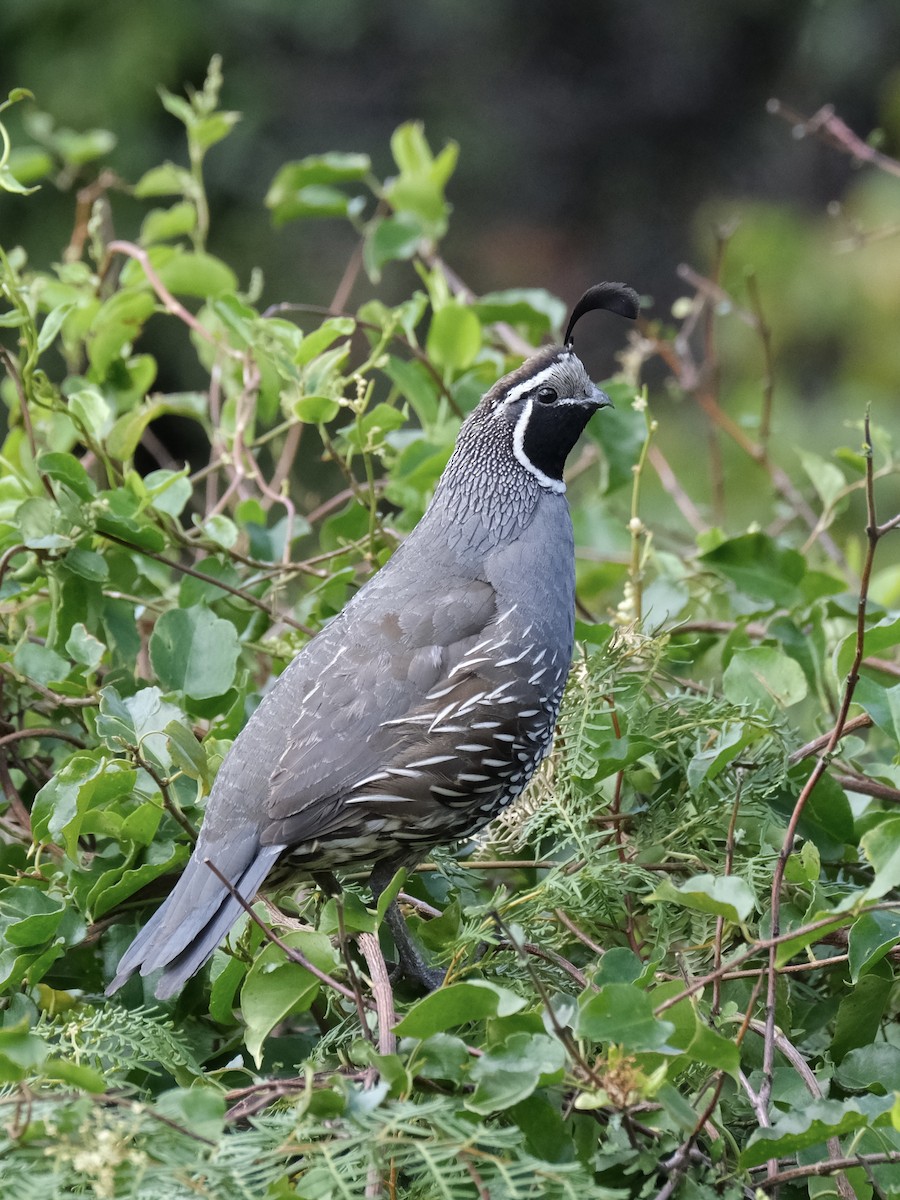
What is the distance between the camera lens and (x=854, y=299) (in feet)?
23.0

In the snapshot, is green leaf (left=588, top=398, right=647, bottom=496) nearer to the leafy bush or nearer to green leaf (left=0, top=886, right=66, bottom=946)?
the leafy bush

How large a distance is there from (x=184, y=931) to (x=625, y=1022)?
67cm

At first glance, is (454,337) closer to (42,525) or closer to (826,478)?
(826,478)

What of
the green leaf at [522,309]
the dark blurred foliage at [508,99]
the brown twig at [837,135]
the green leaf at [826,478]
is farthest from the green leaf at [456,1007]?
the dark blurred foliage at [508,99]

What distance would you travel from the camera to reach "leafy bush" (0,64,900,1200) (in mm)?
1353

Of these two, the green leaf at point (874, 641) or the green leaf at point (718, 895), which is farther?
the green leaf at point (874, 641)

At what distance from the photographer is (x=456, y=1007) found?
4.55ft

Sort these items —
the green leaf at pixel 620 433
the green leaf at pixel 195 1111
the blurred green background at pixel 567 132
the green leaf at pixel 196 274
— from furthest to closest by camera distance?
the blurred green background at pixel 567 132 < the green leaf at pixel 196 274 < the green leaf at pixel 620 433 < the green leaf at pixel 195 1111

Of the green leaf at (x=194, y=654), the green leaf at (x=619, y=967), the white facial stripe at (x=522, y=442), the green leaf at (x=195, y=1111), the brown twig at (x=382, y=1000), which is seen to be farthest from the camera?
the white facial stripe at (x=522, y=442)

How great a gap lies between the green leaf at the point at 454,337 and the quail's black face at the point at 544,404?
0.87 ft

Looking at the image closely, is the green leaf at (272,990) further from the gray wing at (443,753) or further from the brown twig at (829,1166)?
the brown twig at (829,1166)

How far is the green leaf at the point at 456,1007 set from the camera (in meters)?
1.37

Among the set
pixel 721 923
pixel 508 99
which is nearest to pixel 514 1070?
pixel 721 923

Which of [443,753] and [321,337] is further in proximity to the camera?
[321,337]
